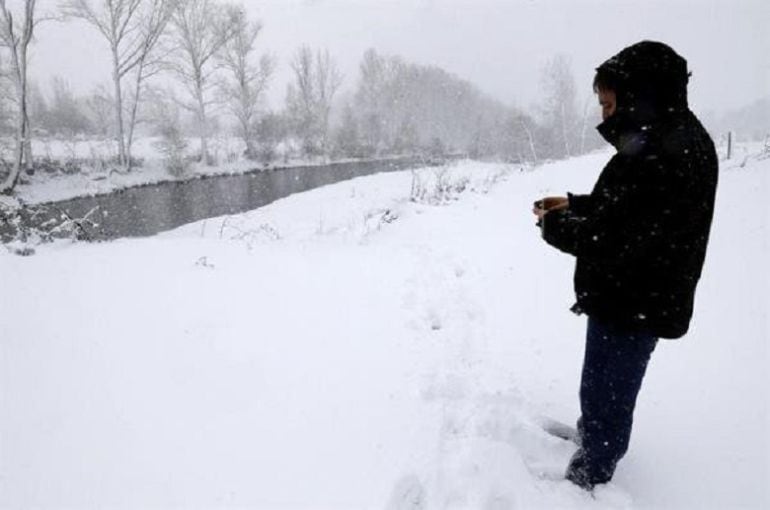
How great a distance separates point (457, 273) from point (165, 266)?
3.55 metres

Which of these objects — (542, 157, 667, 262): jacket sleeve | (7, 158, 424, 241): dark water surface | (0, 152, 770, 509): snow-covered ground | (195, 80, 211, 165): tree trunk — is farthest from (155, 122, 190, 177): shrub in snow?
(542, 157, 667, 262): jacket sleeve

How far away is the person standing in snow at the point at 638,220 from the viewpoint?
1.82 metres

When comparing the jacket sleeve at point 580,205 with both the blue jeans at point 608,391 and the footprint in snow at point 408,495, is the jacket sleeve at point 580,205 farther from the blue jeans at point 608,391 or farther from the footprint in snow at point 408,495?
the footprint in snow at point 408,495

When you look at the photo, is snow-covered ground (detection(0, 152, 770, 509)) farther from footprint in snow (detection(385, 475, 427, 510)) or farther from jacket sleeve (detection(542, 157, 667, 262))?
jacket sleeve (detection(542, 157, 667, 262))

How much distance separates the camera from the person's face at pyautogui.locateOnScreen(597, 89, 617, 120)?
1988 mm

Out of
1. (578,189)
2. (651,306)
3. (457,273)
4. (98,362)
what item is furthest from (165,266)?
(578,189)

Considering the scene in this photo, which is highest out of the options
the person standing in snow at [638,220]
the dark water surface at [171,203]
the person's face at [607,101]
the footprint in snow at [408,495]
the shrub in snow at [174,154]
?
the shrub in snow at [174,154]

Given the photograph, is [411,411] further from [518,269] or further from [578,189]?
[578,189]

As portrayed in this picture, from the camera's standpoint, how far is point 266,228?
27.7ft

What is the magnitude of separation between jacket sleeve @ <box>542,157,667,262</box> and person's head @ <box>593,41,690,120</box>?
269mm

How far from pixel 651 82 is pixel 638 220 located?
0.57 m

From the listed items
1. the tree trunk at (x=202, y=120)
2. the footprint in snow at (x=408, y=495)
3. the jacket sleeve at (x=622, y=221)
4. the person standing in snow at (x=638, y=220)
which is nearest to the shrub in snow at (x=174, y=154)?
the tree trunk at (x=202, y=120)

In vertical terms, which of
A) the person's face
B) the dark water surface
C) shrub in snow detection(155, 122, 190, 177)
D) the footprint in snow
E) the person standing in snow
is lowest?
the footprint in snow

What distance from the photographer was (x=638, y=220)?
1.87m
